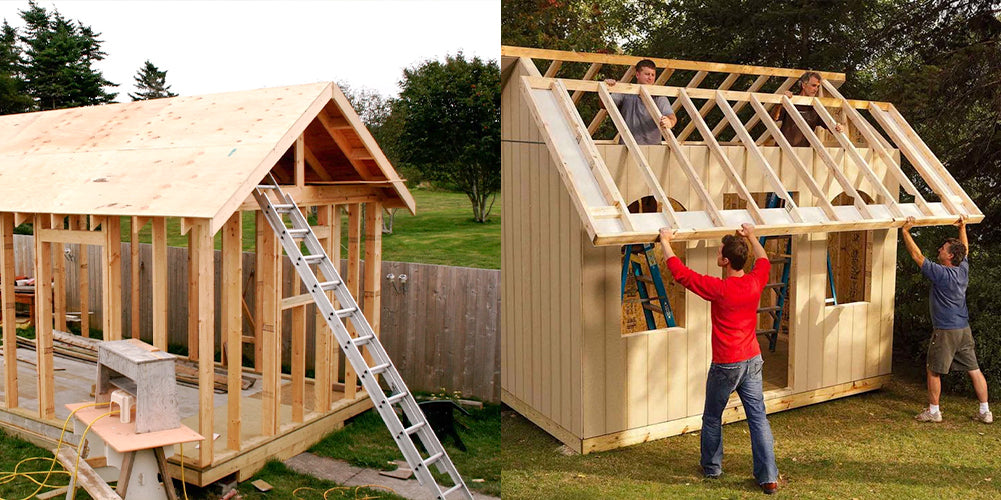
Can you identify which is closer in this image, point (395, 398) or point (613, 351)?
point (395, 398)

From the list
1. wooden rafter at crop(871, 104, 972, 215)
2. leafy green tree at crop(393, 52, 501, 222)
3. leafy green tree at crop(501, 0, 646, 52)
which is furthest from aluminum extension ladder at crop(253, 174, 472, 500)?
leafy green tree at crop(501, 0, 646, 52)

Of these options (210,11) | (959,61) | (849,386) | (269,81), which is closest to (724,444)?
(849,386)

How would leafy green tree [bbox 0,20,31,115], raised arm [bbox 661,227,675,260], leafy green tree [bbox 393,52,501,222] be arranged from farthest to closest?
1. leafy green tree [bbox 0,20,31,115]
2. leafy green tree [bbox 393,52,501,222]
3. raised arm [bbox 661,227,675,260]

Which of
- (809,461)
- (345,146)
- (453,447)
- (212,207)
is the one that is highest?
(345,146)

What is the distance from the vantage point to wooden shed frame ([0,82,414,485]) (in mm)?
6387

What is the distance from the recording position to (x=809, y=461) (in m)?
7.19

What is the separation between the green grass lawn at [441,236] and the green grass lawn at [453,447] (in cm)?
757

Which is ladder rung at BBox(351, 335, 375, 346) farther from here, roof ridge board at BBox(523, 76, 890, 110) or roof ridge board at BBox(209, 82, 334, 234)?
roof ridge board at BBox(523, 76, 890, 110)

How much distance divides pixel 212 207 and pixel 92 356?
5750 millimetres

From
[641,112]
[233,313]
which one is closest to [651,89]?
[641,112]

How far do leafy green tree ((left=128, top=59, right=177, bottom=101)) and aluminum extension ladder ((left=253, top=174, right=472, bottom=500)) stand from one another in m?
27.4

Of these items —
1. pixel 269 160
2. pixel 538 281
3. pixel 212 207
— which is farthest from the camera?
pixel 538 281

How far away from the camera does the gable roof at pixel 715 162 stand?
6.46 meters

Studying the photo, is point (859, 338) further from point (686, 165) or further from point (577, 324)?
point (577, 324)
